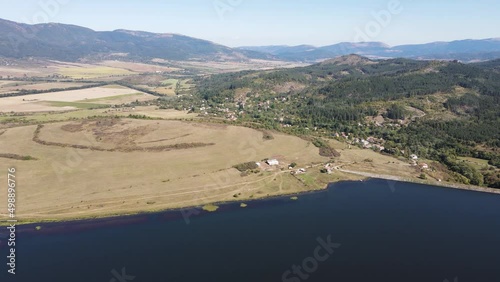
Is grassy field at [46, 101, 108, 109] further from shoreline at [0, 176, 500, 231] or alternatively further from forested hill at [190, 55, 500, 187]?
shoreline at [0, 176, 500, 231]

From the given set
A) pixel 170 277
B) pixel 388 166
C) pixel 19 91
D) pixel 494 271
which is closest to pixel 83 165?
pixel 170 277

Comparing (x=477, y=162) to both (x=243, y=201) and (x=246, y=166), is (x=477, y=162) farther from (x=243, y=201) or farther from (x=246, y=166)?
(x=243, y=201)

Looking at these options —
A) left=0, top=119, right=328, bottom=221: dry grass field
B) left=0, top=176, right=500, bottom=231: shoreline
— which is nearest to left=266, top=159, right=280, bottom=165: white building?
left=0, top=119, right=328, bottom=221: dry grass field

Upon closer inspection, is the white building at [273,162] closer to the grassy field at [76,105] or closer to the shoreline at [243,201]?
the shoreline at [243,201]

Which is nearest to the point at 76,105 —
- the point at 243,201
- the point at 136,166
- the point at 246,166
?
the point at 136,166

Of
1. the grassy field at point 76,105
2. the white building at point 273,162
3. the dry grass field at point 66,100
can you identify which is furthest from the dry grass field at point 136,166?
the grassy field at point 76,105

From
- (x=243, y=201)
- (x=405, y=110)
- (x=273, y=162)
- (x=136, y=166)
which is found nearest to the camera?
(x=243, y=201)
